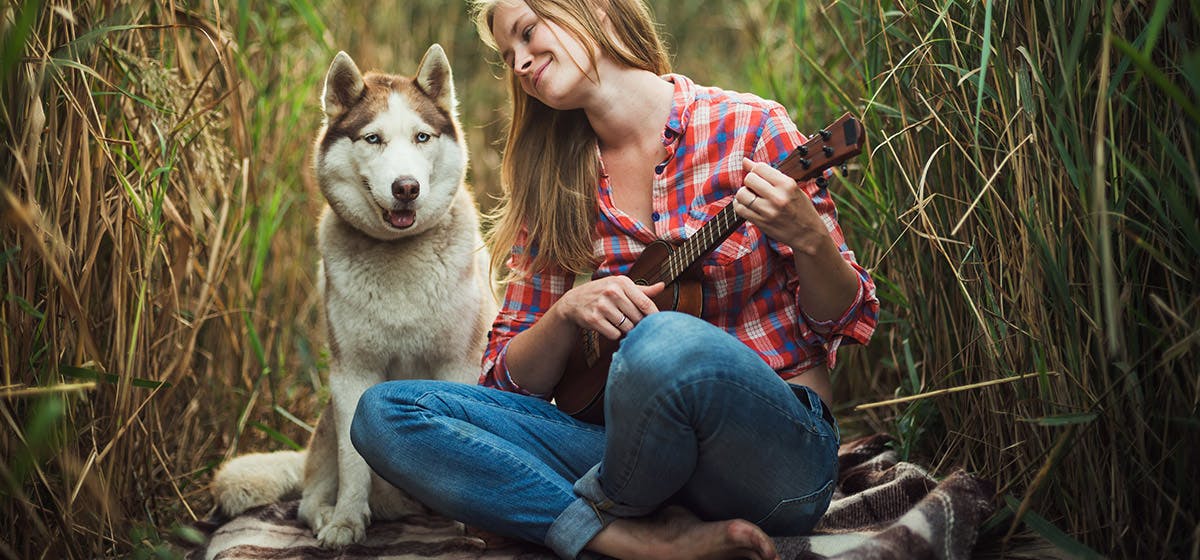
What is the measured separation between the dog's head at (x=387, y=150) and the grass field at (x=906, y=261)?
24cm

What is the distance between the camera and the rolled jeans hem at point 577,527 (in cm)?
160

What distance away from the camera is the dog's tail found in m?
2.15

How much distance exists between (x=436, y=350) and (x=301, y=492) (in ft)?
1.95

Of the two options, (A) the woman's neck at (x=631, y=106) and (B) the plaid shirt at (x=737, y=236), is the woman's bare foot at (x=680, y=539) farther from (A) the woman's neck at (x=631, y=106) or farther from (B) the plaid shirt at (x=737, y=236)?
(A) the woman's neck at (x=631, y=106)

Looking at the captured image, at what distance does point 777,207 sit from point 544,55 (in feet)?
2.05

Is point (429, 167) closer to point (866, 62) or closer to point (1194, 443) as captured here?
point (866, 62)

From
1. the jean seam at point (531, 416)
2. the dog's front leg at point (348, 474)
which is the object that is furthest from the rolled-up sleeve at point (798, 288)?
the dog's front leg at point (348, 474)

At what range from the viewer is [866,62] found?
216 cm

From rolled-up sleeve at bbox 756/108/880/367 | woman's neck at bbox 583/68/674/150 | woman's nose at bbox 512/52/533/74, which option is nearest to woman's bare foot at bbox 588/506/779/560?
rolled-up sleeve at bbox 756/108/880/367

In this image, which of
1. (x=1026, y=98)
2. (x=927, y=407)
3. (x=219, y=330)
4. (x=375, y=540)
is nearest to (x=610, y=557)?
(x=375, y=540)

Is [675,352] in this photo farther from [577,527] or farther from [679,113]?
[679,113]

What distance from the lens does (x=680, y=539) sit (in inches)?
60.1

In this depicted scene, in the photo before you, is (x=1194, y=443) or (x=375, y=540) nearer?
A: (x=1194, y=443)

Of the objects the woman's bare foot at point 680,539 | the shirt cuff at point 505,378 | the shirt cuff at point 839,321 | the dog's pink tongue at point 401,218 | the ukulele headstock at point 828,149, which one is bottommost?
the woman's bare foot at point 680,539
